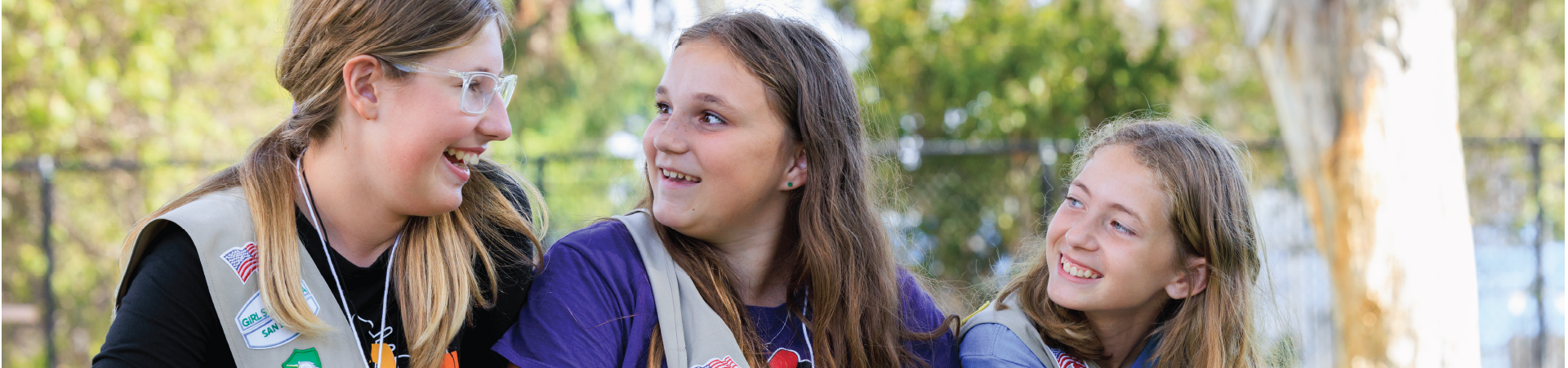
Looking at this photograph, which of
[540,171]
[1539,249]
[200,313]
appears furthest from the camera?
[1539,249]

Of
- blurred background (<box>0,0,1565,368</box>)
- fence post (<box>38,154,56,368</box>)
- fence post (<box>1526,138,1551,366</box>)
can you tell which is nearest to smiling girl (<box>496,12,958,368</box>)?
blurred background (<box>0,0,1565,368</box>)

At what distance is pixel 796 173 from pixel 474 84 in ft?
2.28

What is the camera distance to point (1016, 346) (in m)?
2.06

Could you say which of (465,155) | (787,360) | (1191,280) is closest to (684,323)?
(787,360)

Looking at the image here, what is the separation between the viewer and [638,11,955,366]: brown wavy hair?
197cm

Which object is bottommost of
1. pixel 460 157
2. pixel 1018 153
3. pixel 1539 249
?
pixel 1539 249

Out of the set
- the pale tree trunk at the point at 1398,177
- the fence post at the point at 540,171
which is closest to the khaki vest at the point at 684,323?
the fence post at the point at 540,171

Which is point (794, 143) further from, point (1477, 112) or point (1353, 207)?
point (1477, 112)

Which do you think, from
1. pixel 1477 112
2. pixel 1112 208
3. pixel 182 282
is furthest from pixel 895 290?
pixel 1477 112

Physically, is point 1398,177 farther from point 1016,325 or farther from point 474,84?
point 474,84

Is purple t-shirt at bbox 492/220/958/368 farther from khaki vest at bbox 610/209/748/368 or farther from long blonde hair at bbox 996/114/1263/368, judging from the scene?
long blonde hair at bbox 996/114/1263/368

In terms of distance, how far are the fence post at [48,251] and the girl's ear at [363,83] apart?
5418 millimetres

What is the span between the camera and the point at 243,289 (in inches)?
64.1

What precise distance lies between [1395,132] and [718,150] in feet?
14.6
